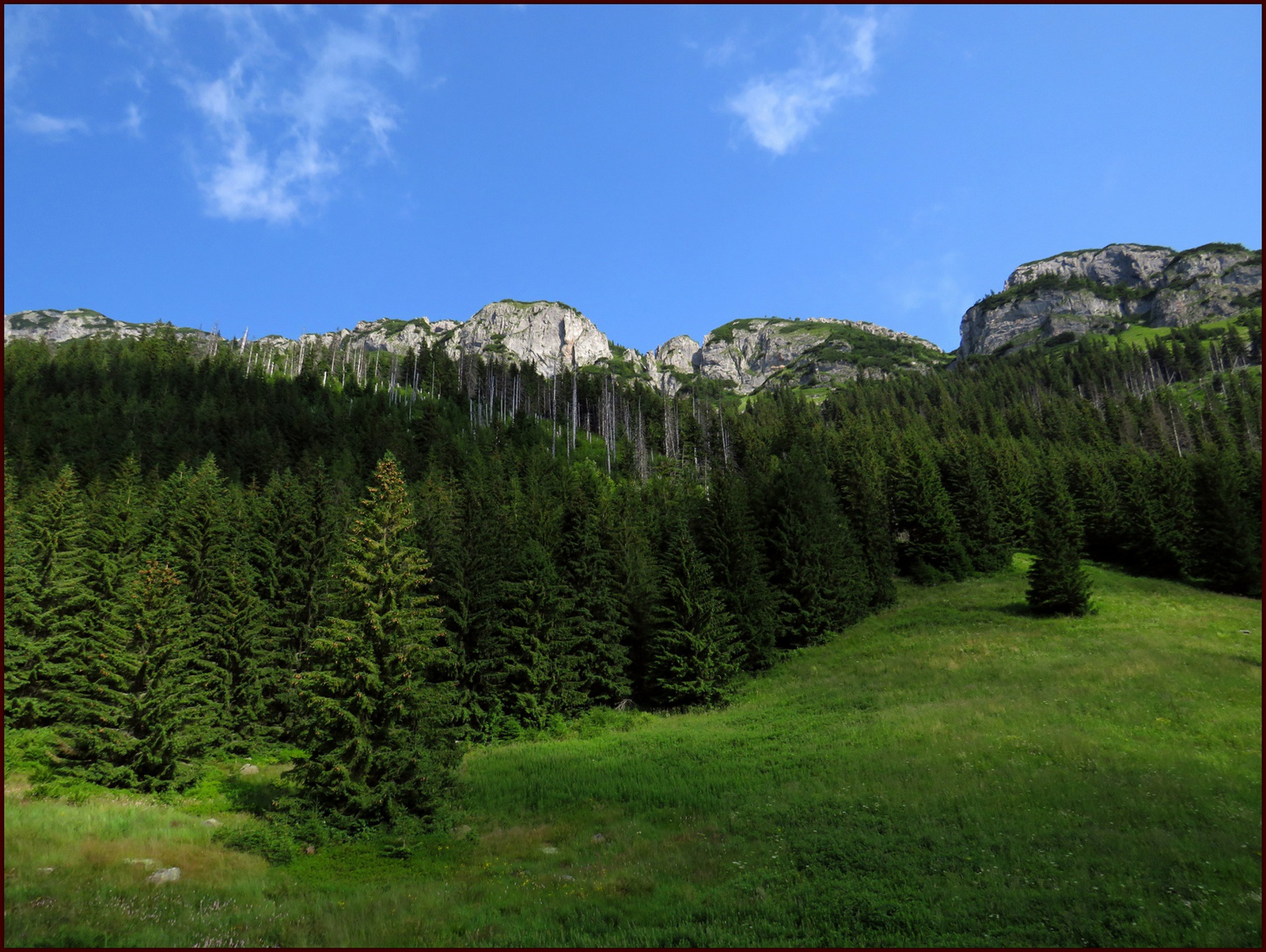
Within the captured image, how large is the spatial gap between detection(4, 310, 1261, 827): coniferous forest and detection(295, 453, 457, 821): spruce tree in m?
0.11

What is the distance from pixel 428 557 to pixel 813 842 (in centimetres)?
2985

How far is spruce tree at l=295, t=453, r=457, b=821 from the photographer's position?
2144 centimetres

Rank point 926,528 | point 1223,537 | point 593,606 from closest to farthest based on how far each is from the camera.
A: 1. point 593,606
2. point 1223,537
3. point 926,528

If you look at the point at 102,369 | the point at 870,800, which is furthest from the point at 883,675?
the point at 102,369

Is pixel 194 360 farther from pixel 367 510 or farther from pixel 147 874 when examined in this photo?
pixel 147 874

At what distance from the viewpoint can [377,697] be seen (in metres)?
22.3

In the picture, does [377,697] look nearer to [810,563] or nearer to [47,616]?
[47,616]

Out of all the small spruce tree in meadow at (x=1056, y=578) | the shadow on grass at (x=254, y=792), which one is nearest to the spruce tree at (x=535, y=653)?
the shadow on grass at (x=254, y=792)

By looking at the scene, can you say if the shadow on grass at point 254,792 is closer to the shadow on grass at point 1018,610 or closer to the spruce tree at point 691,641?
the spruce tree at point 691,641

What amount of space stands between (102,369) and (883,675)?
448ft

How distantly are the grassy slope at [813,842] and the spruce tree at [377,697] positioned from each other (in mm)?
2137

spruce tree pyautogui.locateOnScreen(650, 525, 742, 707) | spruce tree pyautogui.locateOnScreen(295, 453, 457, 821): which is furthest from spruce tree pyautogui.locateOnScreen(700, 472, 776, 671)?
spruce tree pyautogui.locateOnScreen(295, 453, 457, 821)

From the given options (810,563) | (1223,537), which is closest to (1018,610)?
(810,563)

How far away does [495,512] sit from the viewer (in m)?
50.3
